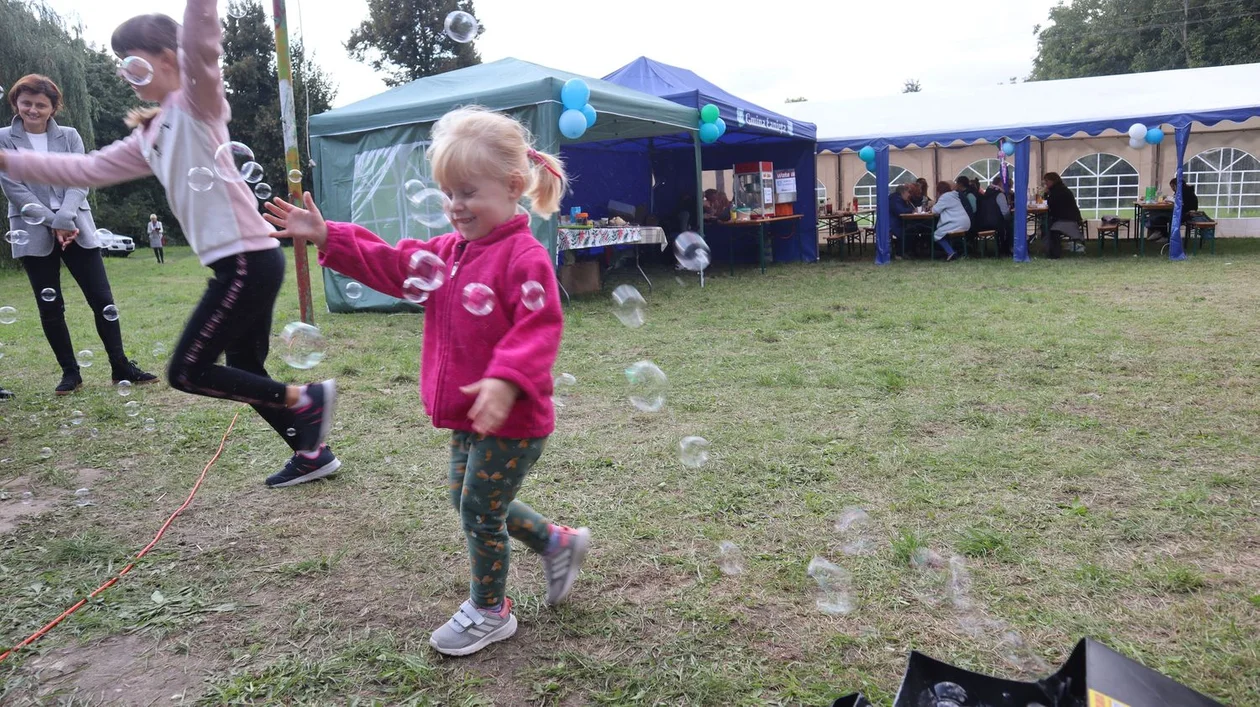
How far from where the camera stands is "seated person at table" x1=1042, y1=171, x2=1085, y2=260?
13812 millimetres

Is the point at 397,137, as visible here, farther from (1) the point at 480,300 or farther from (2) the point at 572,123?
(1) the point at 480,300

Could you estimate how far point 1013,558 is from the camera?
100 inches

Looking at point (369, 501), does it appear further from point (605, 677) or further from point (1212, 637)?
point (1212, 637)

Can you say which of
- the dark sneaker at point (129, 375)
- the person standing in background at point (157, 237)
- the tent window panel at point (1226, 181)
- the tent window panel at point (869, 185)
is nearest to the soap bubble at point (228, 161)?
the dark sneaker at point (129, 375)

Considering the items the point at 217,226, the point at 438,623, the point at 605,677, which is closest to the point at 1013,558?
the point at 605,677

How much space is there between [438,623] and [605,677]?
1.83ft

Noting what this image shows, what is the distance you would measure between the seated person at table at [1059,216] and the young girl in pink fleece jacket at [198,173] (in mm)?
13751

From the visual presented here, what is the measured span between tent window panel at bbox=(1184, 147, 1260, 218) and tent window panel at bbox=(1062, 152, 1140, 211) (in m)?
1.16

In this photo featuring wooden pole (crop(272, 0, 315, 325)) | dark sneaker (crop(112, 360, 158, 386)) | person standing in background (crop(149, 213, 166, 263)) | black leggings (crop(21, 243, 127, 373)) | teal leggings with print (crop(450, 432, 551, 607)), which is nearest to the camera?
teal leggings with print (crop(450, 432, 551, 607))

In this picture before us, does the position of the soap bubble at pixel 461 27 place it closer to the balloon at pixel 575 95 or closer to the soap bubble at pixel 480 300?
the soap bubble at pixel 480 300

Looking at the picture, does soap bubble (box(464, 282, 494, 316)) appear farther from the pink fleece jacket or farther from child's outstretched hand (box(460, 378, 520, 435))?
child's outstretched hand (box(460, 378, 520, 435))

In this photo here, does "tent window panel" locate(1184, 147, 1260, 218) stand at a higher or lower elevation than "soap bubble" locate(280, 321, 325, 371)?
higher

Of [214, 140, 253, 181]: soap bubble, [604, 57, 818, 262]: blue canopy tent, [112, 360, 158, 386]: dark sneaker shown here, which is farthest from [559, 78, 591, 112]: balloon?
[214, 140, 253, 181]: soap bubble

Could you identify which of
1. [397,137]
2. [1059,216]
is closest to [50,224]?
[397,137]
